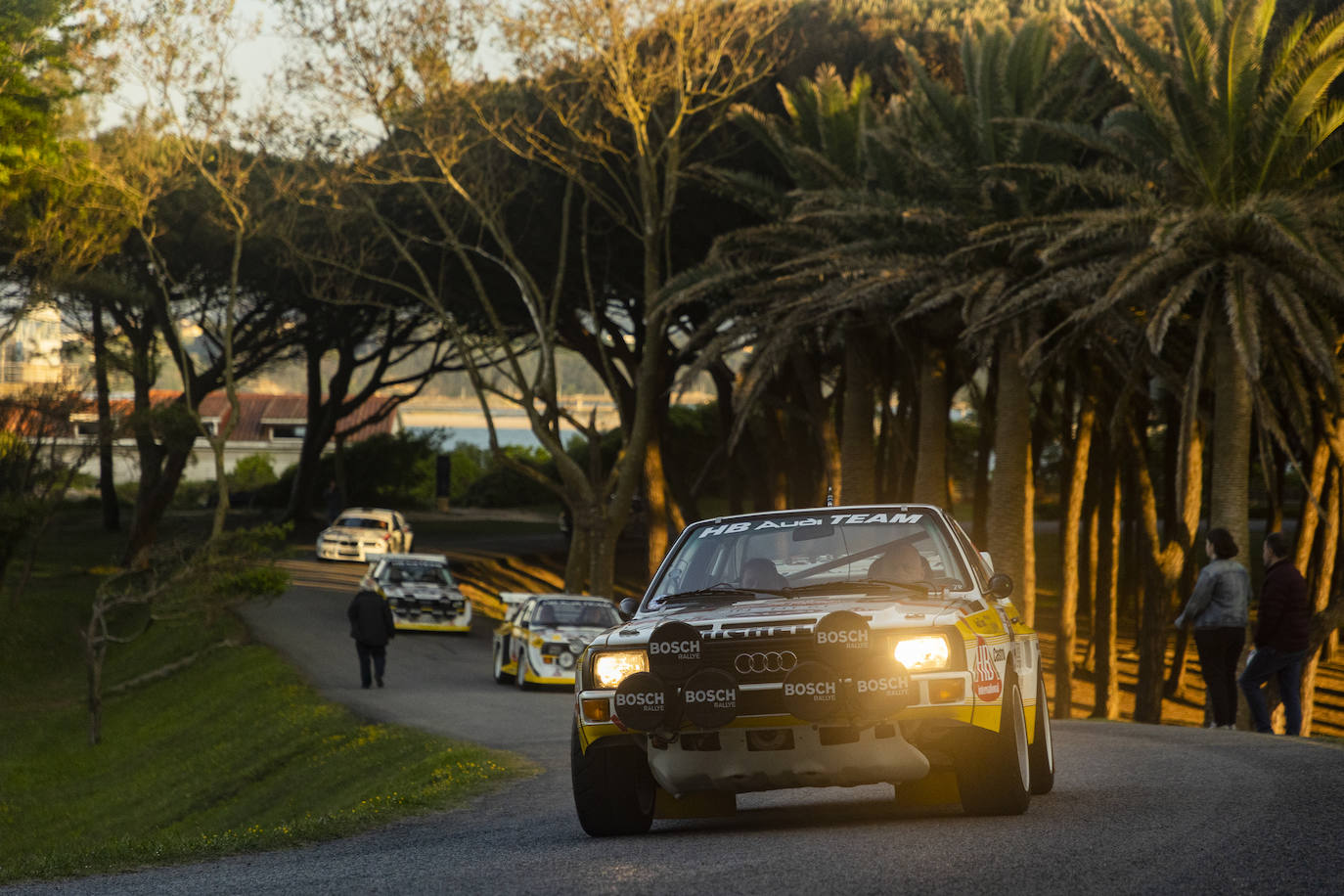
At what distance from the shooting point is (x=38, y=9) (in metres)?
23.9

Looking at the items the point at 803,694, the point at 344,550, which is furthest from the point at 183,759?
the point at 344,550

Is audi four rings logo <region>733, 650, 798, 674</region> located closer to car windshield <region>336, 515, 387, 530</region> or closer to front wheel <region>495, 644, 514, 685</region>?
front wheel <region>495, 644, 514, 685</region>

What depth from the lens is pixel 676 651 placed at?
744 cm

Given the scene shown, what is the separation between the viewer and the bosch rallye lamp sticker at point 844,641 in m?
7.25

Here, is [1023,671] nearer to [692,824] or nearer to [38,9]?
[692,824]

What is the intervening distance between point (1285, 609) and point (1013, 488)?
9760 millimetres

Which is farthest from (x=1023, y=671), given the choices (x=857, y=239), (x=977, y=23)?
(x=977, y=23)

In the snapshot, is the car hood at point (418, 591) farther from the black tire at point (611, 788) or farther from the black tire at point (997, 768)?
the black tire at point (997, 768)

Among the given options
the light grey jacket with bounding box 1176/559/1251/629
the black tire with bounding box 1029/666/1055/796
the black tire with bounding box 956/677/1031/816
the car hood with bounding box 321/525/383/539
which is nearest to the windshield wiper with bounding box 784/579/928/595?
the black tire with bounding box 956/677/1031/816

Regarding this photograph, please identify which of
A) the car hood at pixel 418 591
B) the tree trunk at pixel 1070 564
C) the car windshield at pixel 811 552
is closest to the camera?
the car windshield at pixel 811 552

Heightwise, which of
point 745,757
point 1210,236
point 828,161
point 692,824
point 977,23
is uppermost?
point 977,23

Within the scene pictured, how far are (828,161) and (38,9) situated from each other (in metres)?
13.6

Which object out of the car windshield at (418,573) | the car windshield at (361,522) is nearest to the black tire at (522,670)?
the car windshield at (418,573)

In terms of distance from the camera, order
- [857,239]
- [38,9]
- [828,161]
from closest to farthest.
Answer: [38,9], [857,239], [828,161]
